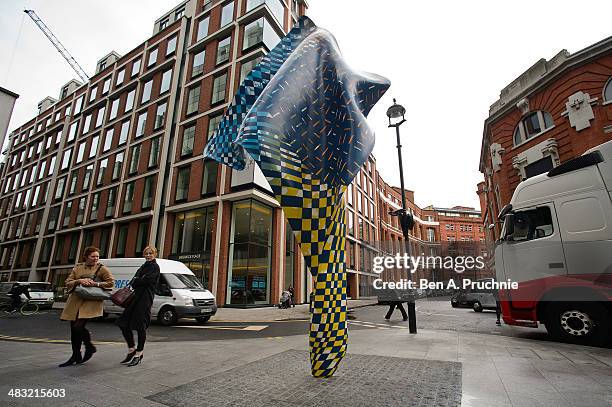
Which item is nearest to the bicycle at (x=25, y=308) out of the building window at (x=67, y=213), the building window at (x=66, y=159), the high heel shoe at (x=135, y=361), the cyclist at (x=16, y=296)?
the cyclist at (x=16, y=296)

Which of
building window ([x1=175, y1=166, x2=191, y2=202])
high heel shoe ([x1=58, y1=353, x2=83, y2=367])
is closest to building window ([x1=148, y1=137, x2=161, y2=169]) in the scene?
building window ([x1=175, y1=166, x2=191, y2=202])

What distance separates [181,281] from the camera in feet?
35.6

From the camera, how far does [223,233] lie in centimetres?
1861

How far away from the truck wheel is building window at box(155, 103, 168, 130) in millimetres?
26766

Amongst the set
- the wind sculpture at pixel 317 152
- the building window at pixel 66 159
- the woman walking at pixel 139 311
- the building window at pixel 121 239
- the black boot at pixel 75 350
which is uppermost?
the building window at pixel 66 159

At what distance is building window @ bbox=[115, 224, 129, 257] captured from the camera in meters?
23.8

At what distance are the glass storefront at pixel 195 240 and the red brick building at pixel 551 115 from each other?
65.7 feet

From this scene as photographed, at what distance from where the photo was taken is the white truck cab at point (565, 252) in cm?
586

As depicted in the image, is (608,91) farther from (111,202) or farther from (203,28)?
(111,202)

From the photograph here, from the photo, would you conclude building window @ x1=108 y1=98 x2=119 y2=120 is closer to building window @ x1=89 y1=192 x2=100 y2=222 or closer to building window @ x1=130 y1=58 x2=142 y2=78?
building window @ x1=130 y1=58 x2=142 y2=78

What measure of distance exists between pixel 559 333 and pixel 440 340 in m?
2.51

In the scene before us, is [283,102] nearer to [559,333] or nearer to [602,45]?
[559,333]

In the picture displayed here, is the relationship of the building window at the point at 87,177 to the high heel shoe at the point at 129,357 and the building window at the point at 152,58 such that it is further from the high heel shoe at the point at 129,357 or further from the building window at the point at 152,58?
the high heel shoe at the point at 129,357

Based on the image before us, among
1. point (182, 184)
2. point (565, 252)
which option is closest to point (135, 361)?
point (565, 252)
